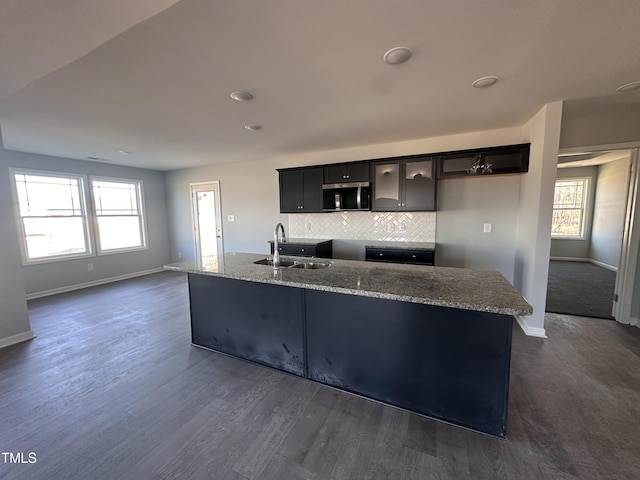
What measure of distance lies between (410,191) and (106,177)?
5998 millimetres

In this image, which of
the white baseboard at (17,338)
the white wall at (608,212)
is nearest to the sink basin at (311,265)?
the white baseboard at (17,338)

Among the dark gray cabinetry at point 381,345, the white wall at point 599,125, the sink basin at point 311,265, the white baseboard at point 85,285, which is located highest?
the white wall at point 599,125

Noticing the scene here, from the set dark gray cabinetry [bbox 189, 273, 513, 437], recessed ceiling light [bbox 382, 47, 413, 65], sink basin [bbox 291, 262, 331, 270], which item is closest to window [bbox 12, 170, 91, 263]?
dark gray cabinetry [bbox 189, 273, 513, 437]

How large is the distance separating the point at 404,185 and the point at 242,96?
2.45 m

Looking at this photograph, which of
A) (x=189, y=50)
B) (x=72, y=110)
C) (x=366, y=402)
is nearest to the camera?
(x=189, y=50)

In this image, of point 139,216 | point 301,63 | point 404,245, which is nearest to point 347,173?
point 404,245

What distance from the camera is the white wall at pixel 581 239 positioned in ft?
21.6

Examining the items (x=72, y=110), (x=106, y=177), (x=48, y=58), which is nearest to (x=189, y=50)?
(x=48, y=58)

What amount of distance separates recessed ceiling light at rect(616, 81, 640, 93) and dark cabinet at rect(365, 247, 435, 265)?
2.26 metres

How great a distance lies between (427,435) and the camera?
1605 millimetres

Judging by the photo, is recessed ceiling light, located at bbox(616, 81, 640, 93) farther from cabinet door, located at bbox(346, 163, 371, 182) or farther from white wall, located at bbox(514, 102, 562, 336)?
cabinet door, located at bbox(346, 163, 371, 182)

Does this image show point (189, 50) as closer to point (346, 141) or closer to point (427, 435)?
point (346, 141)

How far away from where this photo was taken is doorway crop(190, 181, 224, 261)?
19.4ft

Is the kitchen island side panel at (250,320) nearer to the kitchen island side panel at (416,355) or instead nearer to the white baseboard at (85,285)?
the kitchen island side panel at (416,355)
